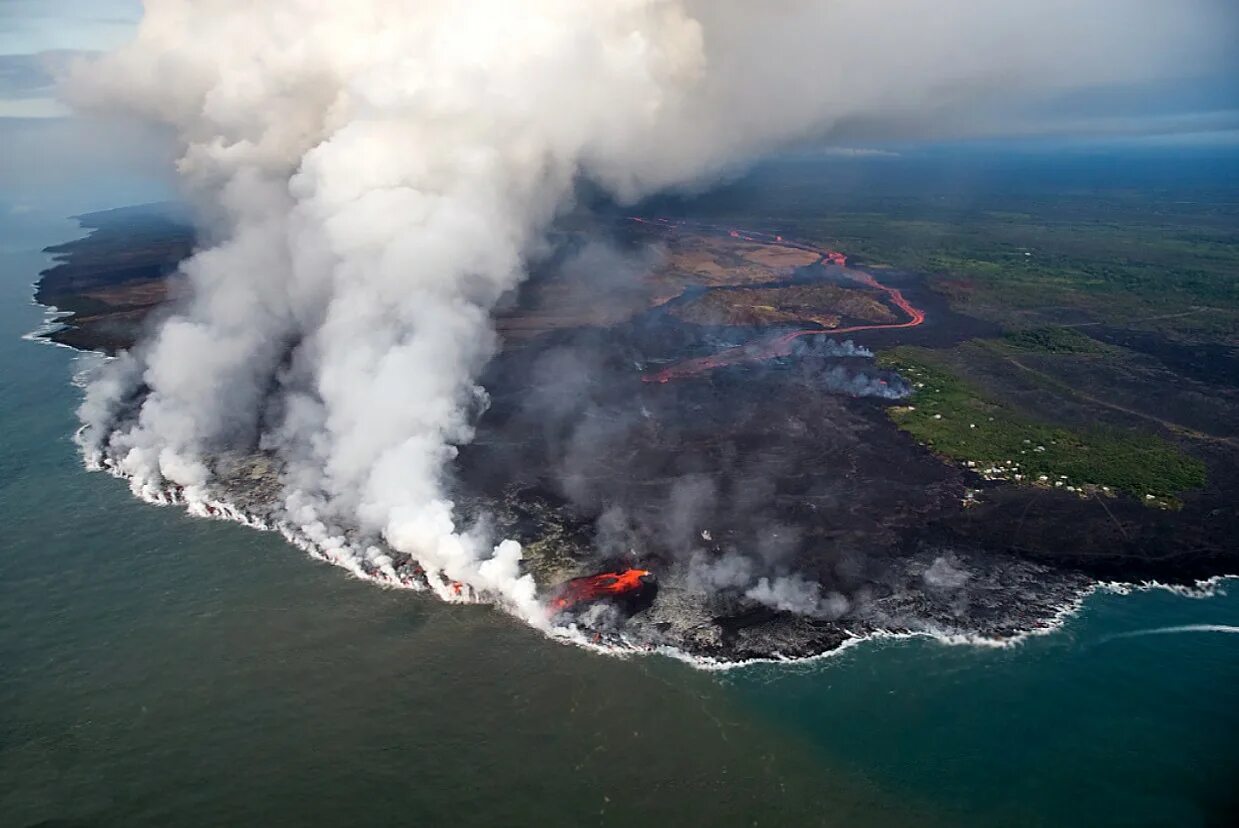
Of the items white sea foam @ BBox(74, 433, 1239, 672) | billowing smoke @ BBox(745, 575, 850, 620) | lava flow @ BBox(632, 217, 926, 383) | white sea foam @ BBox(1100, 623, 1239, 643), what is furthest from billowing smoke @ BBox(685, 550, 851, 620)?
lava flow @ BBox(632, 217, 926, 383)

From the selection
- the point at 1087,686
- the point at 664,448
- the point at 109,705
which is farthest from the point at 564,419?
the point at 1087,686

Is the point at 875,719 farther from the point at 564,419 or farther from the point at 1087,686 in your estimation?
the point at 564,419

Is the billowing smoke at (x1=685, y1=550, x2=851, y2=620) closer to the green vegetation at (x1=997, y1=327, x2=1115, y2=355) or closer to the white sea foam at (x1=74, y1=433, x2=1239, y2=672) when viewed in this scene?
the white sea foam at (x1=74, y1=433, x2=1239, y2=672)

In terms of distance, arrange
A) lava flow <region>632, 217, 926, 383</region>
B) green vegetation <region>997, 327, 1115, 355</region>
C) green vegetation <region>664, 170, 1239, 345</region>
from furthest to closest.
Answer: green vegetation <region>664, 170, 1239, 345</region> → green vegetation <region>997, 327, 1115, 355</region> → lava flow <region>632, 217, 926, 383</region>

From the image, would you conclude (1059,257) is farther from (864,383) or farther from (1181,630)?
(1181,630)

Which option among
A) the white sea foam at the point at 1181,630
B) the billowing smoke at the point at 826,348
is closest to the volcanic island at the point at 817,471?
the billowing smoke at the point at 826,348

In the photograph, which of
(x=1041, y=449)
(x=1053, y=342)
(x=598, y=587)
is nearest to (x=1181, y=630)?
(x=1041, y=449)
